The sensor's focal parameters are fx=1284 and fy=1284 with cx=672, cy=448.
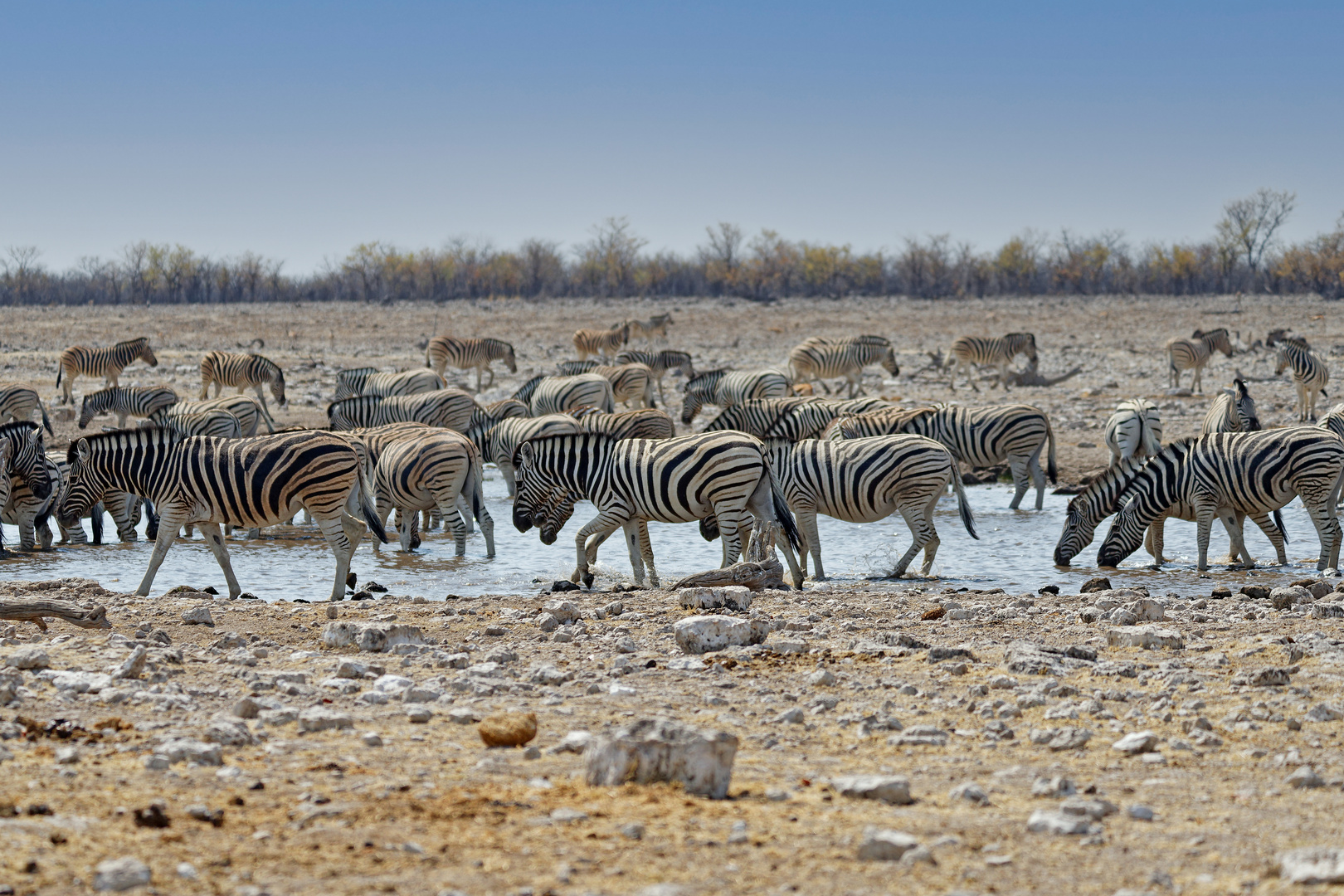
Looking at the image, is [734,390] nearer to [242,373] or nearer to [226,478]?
[242,373]

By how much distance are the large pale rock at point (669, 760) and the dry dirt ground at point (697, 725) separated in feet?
0.23

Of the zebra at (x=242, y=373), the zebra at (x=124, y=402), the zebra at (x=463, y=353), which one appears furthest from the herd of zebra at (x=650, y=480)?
the zebra at (x=463, y=353)

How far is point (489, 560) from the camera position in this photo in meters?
12.5

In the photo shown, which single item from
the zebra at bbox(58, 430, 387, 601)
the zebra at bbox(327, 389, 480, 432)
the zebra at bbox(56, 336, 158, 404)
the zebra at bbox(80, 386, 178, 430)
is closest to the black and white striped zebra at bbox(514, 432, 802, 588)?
the zebra at bbox(58, 430, 387, 601)

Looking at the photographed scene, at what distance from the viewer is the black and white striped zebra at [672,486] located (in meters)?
10.2

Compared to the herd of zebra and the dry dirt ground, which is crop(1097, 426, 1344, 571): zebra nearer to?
the herd of zebra

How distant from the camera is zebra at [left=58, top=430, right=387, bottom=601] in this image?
9.80m

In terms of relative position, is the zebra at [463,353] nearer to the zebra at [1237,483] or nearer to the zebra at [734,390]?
the zebra at [734,390]

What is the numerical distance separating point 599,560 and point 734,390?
1081 cm

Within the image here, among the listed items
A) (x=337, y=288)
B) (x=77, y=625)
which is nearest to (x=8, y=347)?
(x=77, y=625)

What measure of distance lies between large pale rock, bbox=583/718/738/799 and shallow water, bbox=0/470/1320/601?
6320 millimetres

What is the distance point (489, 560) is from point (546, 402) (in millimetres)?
9116

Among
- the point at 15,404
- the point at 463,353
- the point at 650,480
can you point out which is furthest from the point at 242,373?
the point at 650,480

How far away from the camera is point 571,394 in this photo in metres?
21.2
